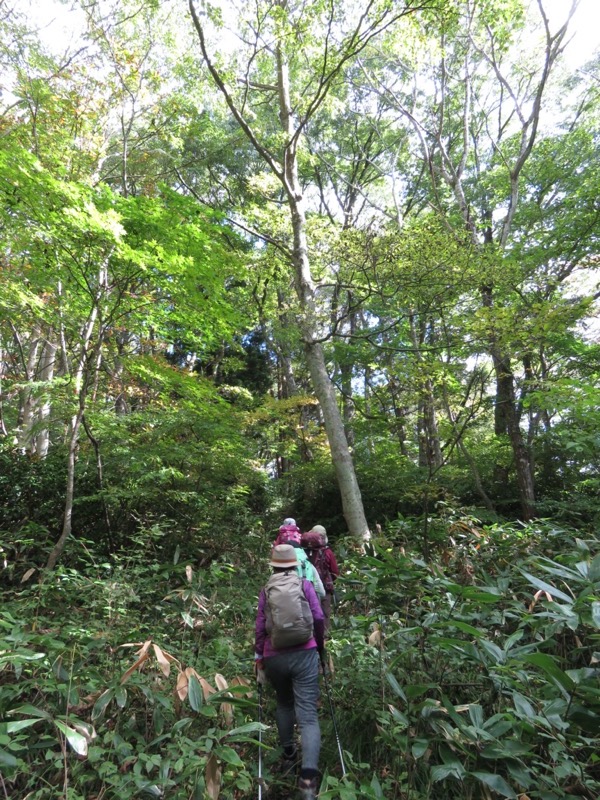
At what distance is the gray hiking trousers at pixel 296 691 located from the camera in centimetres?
268

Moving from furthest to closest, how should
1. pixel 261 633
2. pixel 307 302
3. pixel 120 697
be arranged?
pixel 307 302, pixel 261 633, pixel 120 697

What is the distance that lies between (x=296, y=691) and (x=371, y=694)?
21.6 inches

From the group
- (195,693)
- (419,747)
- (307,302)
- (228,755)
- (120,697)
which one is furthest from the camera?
(307,302)

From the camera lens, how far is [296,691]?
277 centimetres

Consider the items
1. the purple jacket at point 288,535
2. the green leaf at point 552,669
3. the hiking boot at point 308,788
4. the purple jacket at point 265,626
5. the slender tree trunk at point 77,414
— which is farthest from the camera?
the slender tree trunk at point 77,414

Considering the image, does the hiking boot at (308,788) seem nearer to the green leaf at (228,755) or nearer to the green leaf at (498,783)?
the green leaf at (228,755)

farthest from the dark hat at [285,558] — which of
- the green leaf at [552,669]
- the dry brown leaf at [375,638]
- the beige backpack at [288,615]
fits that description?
the green leaf at [552,669]

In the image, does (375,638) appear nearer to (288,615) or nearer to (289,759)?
(288,615)

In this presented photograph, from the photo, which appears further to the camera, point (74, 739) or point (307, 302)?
point (307, 302)

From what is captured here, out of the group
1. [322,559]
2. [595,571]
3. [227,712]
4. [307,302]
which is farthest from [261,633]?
[307,302]

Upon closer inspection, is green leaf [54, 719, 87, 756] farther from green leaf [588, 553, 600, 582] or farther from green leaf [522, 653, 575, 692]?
green leaf [588, 553, 600, 582]

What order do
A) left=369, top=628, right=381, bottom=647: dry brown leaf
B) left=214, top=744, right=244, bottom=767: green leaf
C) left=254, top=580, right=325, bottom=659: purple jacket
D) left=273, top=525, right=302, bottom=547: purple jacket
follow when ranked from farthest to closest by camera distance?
left=273, top=525, right=302, bottom=547: purple jacket
left=254, top=580, right=325, bottom=659: purple jacket
left=369, top=628, right=381, bottom=647: dry brown leaf
left=214, top=744, right=244, bottom=767: green leaf

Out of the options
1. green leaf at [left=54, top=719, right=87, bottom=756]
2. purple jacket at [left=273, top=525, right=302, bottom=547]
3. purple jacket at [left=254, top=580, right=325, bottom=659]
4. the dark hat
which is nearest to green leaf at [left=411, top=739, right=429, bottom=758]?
purple jacket at [left=254, top=580, right=325, bottom=659]

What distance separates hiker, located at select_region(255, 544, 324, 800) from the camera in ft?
8.96
